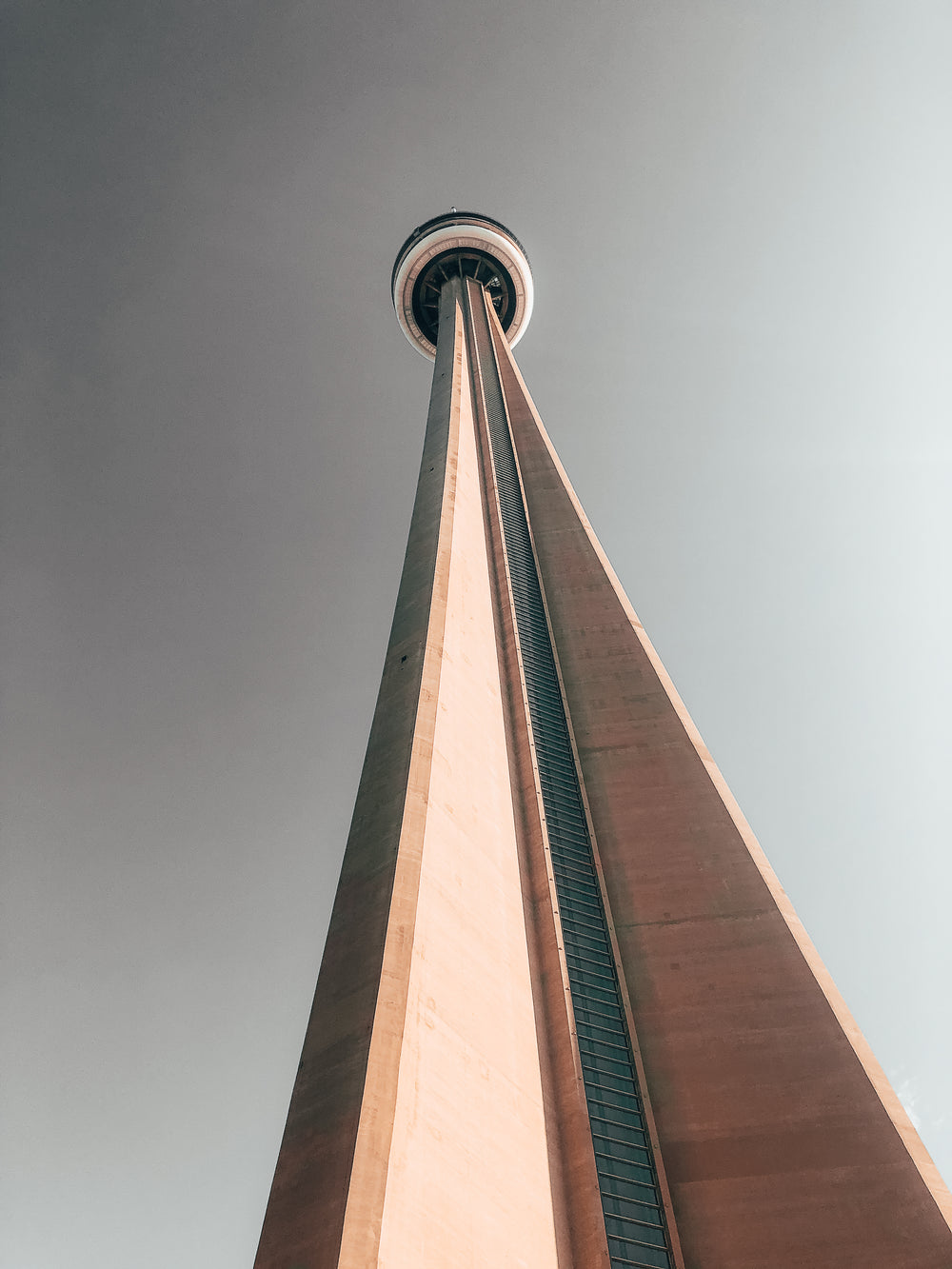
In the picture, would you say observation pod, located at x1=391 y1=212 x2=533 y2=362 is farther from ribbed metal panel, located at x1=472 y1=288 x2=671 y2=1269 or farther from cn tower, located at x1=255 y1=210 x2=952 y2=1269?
cn tower, located at x1=255 y1=210 x2=952 y2=1269

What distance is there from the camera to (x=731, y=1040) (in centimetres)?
903

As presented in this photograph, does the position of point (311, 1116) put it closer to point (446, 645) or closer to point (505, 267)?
point (446, 645)

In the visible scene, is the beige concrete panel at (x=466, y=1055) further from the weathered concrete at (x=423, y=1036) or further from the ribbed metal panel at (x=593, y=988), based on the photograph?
the ribbed metal panel at (x=593, y=988)

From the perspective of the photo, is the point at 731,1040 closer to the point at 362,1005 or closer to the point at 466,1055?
the point at 466,1055

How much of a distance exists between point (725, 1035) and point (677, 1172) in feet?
5.02

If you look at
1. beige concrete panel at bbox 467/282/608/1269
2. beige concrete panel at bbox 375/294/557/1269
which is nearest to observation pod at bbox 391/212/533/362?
beige concrete panel at bbox 467/282/608/1269

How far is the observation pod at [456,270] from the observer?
35344 mm

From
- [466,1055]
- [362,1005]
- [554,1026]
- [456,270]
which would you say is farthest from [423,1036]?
[456,270]

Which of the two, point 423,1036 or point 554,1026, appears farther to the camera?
point 554,1026

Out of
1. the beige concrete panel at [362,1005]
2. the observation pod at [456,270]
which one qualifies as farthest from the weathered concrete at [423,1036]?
the observation pod at [456,270]

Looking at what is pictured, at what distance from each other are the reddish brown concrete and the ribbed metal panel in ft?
0.75

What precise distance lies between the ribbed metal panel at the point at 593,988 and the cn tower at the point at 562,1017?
0.03m

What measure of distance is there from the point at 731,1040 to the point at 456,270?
3419 cm

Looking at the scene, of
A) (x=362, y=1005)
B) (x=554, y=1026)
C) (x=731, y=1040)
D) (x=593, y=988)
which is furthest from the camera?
(x=593, y=988)
